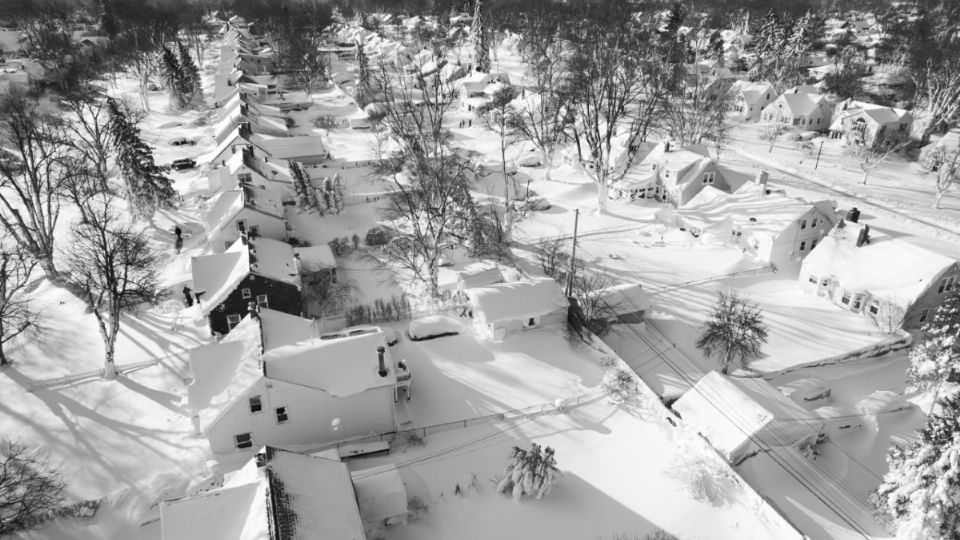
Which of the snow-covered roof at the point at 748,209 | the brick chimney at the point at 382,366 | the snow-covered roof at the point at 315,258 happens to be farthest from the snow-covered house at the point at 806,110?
the brick chimney at the point at 382,366

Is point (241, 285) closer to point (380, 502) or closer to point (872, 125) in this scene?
point (380, 502)

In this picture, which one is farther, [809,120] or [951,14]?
[951,14]

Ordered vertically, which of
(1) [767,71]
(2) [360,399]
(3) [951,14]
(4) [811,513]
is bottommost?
(4) [811,513]

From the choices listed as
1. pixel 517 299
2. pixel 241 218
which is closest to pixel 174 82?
pixel 241 218

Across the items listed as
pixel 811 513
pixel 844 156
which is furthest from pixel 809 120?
pixel 811 513

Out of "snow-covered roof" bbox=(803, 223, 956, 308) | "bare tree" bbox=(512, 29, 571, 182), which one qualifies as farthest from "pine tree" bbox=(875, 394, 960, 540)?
"bare tree" bbox=(512, 29, 571, 182)

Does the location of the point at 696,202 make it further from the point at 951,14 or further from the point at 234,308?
the point at 951,14
